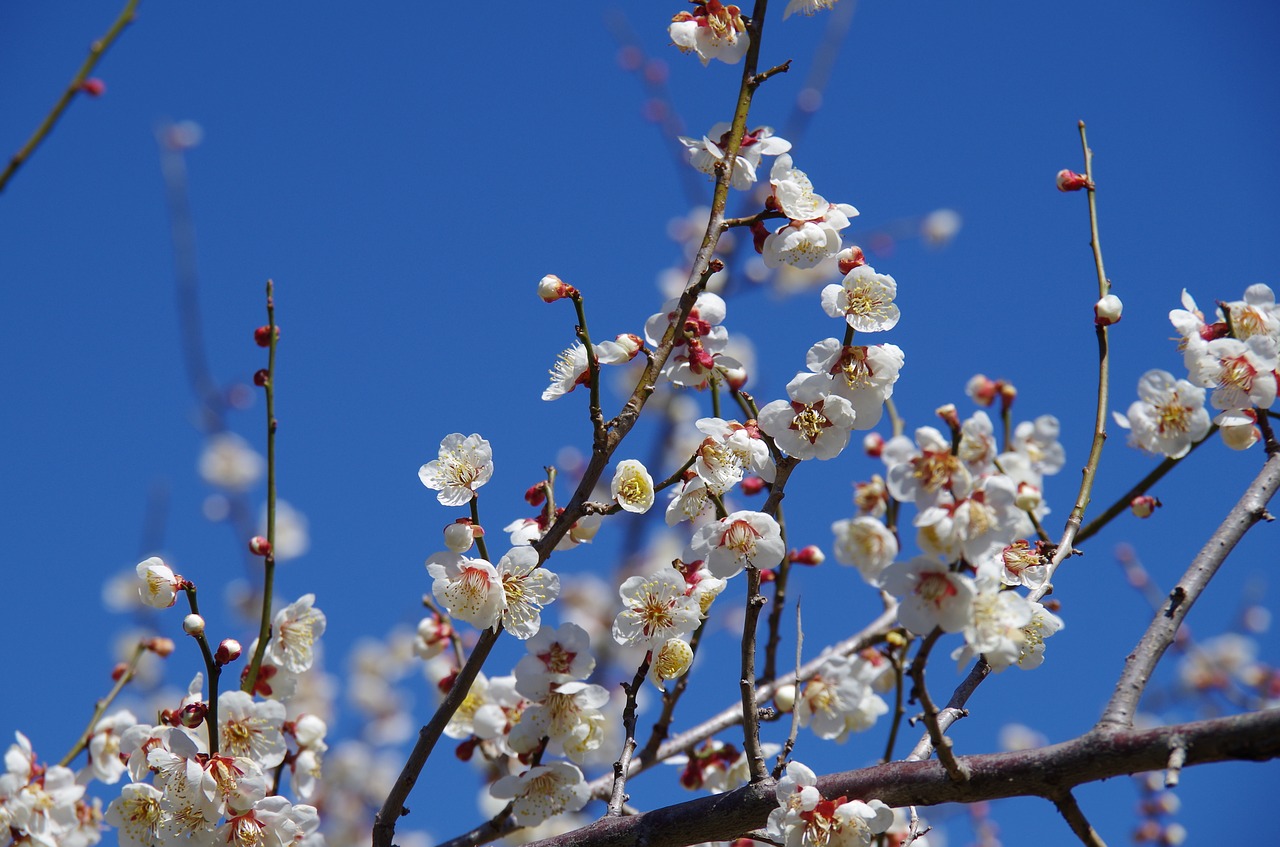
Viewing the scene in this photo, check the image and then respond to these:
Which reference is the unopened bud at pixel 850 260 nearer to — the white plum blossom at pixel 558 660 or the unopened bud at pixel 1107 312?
the unopened bud at pixel 1107 312

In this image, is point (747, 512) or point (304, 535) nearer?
point (747, 512)

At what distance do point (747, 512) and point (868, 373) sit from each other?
0.99ft

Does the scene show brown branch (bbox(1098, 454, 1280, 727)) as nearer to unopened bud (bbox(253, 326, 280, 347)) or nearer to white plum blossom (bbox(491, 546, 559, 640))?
white plum blossom (bbox(491, 546, 559, 640))

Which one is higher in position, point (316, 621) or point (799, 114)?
point (799, 114)

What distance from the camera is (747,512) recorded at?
1713 millimetres

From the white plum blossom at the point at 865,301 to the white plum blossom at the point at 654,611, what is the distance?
1.77 ft

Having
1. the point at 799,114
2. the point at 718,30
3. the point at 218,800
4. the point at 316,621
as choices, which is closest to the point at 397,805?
the point at 218,800

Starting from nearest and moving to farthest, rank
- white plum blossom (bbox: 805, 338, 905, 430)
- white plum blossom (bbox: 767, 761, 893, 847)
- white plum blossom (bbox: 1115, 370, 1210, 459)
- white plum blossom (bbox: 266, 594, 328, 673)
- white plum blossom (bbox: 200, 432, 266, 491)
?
1. white plum blossom (bbox: 767, 761, 893, 847)
2. white plum blossom (bbox: 805, 338, 905, 430)
3. white plum blossom (bbox: 1115, 370, 1210, 459)
4. white plum blossom (bbox: 266, 594, 328, 673)
5. white plum blossom (bbox: 200, 432, 266, 491)

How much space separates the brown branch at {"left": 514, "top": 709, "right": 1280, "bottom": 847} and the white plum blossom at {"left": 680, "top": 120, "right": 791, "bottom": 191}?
1.03 metres

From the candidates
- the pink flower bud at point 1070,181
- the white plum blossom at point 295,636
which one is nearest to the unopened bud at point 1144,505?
the pink flower bud at point 1070,181

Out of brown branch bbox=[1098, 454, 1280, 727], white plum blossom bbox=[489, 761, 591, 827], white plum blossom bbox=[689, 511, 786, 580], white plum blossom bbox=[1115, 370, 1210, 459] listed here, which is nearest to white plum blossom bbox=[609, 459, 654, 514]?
white plum blossom bbox=[689, 511, 786, 580]

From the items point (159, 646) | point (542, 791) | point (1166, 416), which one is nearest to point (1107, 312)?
point (1166, 416)

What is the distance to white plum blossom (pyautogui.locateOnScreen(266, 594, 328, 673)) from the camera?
2156 millimetres

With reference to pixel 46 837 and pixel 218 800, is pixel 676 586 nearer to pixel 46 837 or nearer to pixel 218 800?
pixel 218 800
